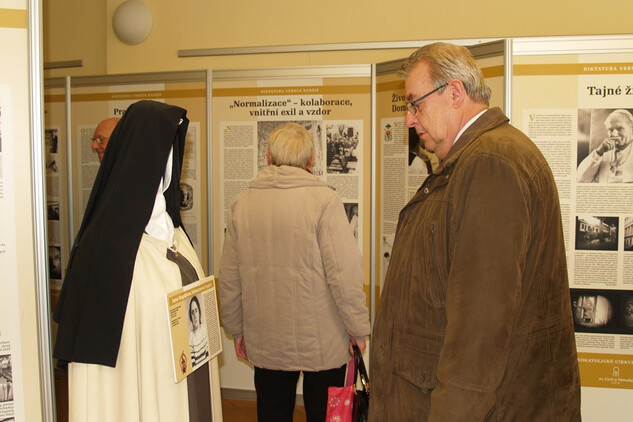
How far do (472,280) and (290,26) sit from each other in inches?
146

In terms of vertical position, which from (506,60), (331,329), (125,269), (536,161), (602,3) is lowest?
(331,329)

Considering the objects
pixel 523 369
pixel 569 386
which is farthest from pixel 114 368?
pixel 569 386

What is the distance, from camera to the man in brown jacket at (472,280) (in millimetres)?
1160

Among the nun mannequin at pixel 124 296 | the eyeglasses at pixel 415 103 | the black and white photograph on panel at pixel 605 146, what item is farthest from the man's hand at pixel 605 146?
the nun mannequin at pixel 124 296

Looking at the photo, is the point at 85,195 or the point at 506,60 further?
the point at 85,195

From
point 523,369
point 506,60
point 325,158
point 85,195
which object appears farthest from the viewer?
point 85,195

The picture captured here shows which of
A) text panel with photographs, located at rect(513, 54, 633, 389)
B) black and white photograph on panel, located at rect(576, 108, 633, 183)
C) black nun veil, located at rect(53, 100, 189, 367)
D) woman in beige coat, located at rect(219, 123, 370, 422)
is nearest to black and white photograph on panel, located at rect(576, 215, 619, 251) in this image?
text panel with photographs, located at rect(513, 54, 633, 389)

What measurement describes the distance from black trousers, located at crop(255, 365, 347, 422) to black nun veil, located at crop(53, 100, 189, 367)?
3.83 feet

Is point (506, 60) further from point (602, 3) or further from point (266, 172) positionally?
point (602, 3)

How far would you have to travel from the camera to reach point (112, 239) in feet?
4.76

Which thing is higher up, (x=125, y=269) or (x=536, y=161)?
(x=536, y=161)

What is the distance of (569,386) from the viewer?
52.3 inches

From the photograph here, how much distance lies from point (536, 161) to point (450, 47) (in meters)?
0.41

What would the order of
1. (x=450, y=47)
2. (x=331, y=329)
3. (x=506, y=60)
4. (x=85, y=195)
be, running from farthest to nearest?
(x=85, y=195) < (x=506, y=60) < (x=331, y=329) < (x=450, y=47)
